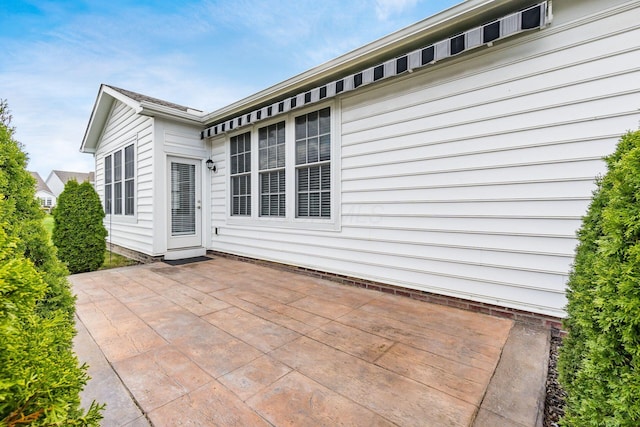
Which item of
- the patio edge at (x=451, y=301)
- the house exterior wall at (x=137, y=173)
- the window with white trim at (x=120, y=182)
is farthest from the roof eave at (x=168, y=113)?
the patio edge at (x=451, y=301)

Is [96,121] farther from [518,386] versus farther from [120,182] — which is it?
[518,386]

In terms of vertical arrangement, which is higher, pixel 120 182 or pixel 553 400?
pixel 120 182

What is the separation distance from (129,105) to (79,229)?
2.65 metres

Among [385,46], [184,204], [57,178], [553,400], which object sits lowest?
[553,400]

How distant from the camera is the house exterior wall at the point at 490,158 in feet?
8.21

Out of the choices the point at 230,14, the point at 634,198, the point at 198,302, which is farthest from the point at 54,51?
the point at 634,198

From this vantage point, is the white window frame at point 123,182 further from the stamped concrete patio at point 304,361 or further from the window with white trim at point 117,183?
the stamped concrete patio at point 304,361

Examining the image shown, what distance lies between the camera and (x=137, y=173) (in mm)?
6203

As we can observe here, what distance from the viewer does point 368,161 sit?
3.92 meters

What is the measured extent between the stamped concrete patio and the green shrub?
2.15 m

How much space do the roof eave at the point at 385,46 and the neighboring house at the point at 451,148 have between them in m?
0.02

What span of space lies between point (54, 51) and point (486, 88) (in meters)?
10.1

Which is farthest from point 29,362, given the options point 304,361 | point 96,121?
point 96,121

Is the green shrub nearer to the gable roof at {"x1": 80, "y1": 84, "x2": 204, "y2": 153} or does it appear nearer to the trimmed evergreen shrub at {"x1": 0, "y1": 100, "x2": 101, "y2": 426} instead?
the gable roof at {"x1": 80, "y1": 84, "x2": 204, "y2": 153}
